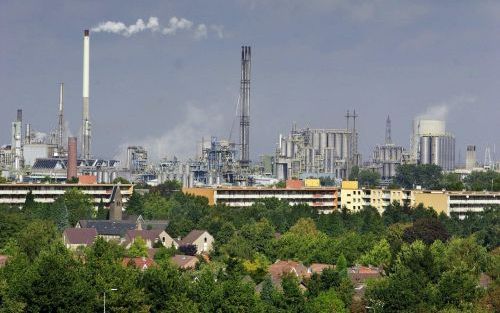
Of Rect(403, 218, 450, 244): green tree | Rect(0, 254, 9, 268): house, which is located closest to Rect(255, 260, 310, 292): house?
Rect(403, 218, 450, 244): green tree

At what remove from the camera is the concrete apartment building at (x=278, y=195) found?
118 metres

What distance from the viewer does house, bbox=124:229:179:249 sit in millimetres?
81250

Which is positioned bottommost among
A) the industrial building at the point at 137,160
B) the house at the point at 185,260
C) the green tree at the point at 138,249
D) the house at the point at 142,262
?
the house at the point at 185,260

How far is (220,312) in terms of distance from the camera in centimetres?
4438

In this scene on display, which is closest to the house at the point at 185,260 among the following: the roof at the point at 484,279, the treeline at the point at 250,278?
the treeline at the point at 250,278

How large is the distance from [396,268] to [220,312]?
1175 cm

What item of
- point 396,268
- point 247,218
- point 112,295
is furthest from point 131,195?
point 112,295

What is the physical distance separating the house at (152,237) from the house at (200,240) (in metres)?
0.79

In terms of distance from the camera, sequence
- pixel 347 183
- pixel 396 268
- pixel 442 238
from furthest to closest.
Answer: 1. pixel 347 183
2. pixel 442 238
3. pixel 396 268

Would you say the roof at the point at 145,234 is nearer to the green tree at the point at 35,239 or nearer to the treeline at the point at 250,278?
the treeline at the point at 250,278

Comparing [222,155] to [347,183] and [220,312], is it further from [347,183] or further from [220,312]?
[220,312]

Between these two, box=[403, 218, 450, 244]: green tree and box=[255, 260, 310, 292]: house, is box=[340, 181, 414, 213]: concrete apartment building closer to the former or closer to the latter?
box=[403, 218, 450, 244]: green tree

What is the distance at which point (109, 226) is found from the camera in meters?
88.2

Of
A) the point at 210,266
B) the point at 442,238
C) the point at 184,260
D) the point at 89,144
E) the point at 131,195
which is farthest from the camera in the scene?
the point at 89,144
